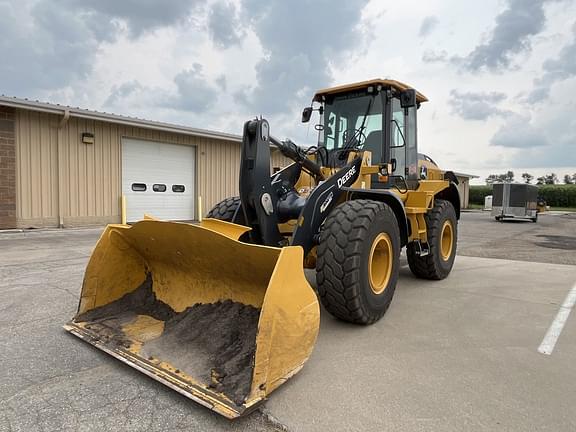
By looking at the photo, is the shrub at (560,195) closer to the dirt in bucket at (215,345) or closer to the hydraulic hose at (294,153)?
the hydraulic hose at (294,153)

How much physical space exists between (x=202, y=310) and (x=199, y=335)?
0.99 ft

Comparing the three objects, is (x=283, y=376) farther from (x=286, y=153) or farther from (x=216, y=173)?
(x=216, y=173)

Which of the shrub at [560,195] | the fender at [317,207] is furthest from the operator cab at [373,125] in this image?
the shrub at [560,195]

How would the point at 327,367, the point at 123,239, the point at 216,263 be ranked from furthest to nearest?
the point at 123,239
the point at 216,263
the point at 327,367

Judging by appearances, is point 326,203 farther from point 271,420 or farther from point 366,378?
point 271,420

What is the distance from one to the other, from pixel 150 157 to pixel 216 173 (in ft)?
8.37

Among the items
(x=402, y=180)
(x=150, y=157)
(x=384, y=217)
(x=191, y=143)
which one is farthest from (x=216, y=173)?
(x=384, y=217)

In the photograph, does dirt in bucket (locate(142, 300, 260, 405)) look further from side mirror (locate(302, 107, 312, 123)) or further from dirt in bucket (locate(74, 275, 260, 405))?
side mirror (locate(302, 107, 312, 123))

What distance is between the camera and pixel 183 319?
10.7 ft

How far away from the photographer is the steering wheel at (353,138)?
491 centimetres

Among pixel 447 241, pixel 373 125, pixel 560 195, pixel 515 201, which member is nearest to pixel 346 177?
pixel 373 125

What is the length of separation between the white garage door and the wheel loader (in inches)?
346

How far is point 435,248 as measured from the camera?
5477 millimetres

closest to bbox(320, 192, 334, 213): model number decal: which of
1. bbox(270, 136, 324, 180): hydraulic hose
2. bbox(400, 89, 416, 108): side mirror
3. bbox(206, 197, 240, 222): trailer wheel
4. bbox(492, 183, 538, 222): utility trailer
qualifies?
bbox(270, 136, 324, 180): hydraulic hose
